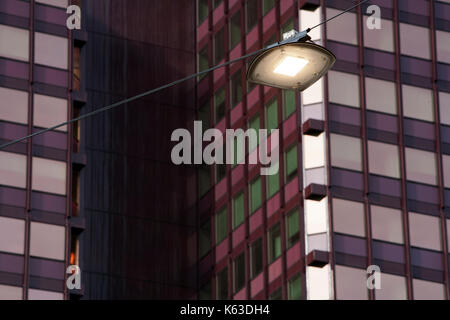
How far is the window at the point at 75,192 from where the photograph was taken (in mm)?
74100

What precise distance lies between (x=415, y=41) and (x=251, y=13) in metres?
8.74

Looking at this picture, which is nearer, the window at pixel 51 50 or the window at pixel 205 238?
the window at pixel 51 50

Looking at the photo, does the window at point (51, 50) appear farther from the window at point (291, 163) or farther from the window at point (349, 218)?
the window at point (349, 218)

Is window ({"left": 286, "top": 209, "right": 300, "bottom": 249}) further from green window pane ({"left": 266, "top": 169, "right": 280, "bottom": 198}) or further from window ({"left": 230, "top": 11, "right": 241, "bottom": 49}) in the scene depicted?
window ({"left": 230, "top": 11, "right": 241, "bottom": 49})

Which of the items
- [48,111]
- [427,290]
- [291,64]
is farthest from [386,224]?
[291,64]

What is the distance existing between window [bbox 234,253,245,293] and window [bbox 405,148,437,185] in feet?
29.5

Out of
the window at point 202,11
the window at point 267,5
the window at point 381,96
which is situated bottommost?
the window at point 381,96

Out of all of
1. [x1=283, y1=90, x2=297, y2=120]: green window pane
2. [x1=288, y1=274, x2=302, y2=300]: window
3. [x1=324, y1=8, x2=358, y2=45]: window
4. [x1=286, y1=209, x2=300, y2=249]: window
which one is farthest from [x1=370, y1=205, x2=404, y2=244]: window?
[x1=324, y1=8, x2=358, y2=45]: window

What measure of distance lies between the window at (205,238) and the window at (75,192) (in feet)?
22.8

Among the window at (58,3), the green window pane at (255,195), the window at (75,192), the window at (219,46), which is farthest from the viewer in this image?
the window at (219,46)

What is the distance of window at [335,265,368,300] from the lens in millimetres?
65562

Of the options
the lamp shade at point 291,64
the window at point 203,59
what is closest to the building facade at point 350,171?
the window at point 203,59

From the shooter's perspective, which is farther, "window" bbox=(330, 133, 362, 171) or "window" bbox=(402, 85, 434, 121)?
"window" bbox=(402, 85, 434, 121)
